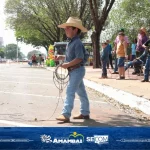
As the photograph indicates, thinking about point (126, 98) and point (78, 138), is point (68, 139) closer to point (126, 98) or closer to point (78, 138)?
point (78, 138)

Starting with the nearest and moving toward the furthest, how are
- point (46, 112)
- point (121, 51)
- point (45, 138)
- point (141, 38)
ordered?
point (45, 138)
point (46, 112)
point (121, 51)
point (141, 38)

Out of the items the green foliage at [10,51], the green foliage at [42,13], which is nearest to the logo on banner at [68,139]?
the green foliage at [42,13]

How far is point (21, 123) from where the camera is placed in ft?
19.7

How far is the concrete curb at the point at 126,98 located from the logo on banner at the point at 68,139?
3971 mm

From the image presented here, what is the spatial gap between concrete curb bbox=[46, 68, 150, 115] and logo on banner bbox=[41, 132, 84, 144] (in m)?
3.97

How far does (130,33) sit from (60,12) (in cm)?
1646

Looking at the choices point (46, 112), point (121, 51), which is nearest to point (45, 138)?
point (46, 112)

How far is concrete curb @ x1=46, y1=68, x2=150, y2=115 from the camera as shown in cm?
742

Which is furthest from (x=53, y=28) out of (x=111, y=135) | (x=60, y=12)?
(x=111, y=135)

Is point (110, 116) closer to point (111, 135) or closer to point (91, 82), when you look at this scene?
point (111, 135)

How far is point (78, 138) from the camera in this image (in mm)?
A: 3418

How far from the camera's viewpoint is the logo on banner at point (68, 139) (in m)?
3.39

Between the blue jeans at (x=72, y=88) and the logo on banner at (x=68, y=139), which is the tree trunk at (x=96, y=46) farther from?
the logo on banner at (x=68, y=139)

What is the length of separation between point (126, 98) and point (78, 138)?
530cm
